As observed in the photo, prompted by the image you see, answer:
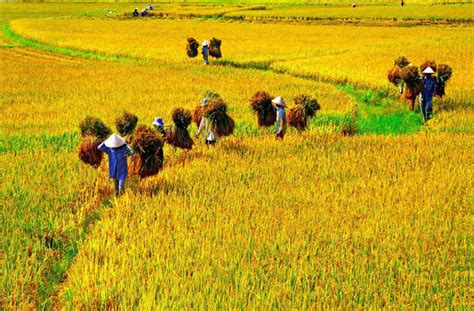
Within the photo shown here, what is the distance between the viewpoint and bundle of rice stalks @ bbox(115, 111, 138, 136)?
761cm

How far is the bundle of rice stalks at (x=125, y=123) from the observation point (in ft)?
25.0

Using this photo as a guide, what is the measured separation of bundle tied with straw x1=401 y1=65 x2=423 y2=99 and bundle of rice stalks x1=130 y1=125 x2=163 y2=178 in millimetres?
7531

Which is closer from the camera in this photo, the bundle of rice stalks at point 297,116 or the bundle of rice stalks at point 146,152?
the bundle of rice stalks at point 146,152

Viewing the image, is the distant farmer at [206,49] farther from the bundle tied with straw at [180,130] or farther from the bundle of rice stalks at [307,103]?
the bundle tied with straw at [180,130]

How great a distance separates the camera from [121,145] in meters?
6.31

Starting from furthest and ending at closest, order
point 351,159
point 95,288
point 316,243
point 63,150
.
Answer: point 63,150 < point 351,159 < point 316,243 < point 95,288

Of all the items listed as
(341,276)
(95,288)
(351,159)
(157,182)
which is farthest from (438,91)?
(95,288)

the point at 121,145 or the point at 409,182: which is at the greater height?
the point at 121,145

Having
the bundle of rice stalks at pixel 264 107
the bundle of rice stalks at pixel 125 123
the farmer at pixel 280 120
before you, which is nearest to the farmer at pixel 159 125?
the bundle of rice stalks at pixel 125 123

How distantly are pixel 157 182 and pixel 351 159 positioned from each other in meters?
3.14

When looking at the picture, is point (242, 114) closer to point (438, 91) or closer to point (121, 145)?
point (438, 91)

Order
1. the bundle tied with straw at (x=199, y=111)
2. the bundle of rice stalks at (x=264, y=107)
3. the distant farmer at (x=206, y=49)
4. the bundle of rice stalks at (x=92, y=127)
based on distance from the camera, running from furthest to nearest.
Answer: the distant farmer at (x=206, y=49), the bundle of rice stalks at (x=264, y=107), the bundle tied with straw at (x=199, y=111), the bundle of rice stalks at (x=92, y=127)

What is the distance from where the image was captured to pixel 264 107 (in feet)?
30.7

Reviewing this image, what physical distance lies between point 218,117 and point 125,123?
1.60 m
